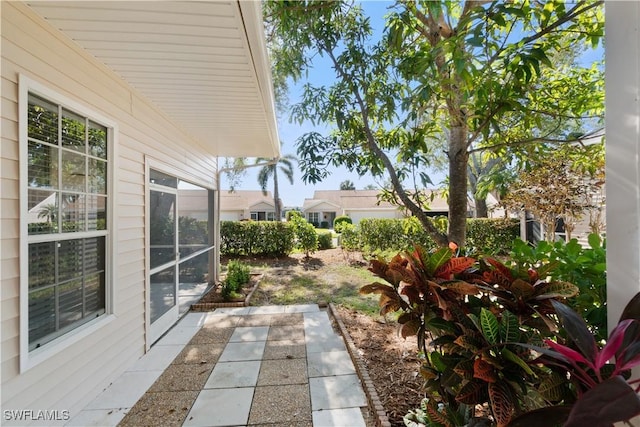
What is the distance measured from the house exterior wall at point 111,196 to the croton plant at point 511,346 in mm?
2306

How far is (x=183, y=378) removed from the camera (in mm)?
2723

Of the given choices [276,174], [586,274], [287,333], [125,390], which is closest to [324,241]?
[287,333]

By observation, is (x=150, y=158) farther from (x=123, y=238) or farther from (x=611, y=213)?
(x=611, y=213)

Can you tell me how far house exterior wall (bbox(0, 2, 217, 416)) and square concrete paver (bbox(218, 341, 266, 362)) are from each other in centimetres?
98

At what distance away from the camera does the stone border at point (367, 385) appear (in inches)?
79.8

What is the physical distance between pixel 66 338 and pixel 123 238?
1028 millimetres

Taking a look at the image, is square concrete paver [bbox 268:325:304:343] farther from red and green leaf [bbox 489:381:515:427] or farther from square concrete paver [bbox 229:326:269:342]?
red and green leaf [bbox 489:381:515:427]

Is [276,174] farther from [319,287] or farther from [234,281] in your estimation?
[234,281]

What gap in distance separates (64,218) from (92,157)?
2.08 feet

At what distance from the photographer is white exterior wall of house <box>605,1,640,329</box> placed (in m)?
1.02

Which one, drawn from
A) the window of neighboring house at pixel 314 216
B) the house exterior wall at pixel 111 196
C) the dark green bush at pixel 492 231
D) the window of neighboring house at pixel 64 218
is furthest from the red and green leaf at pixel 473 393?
the window of neighboring house at pixel 314 216

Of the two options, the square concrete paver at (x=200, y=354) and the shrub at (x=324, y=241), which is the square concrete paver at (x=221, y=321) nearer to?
the square concrete paver at (x=200, y=354)

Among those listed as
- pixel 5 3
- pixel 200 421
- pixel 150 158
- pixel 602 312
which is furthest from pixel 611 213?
pixel 150 158

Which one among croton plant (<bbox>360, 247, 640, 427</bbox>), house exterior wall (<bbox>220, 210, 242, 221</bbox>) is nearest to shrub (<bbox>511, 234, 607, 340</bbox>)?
croton plant (<bbox>360, 247, 640, 427</bbox>)
